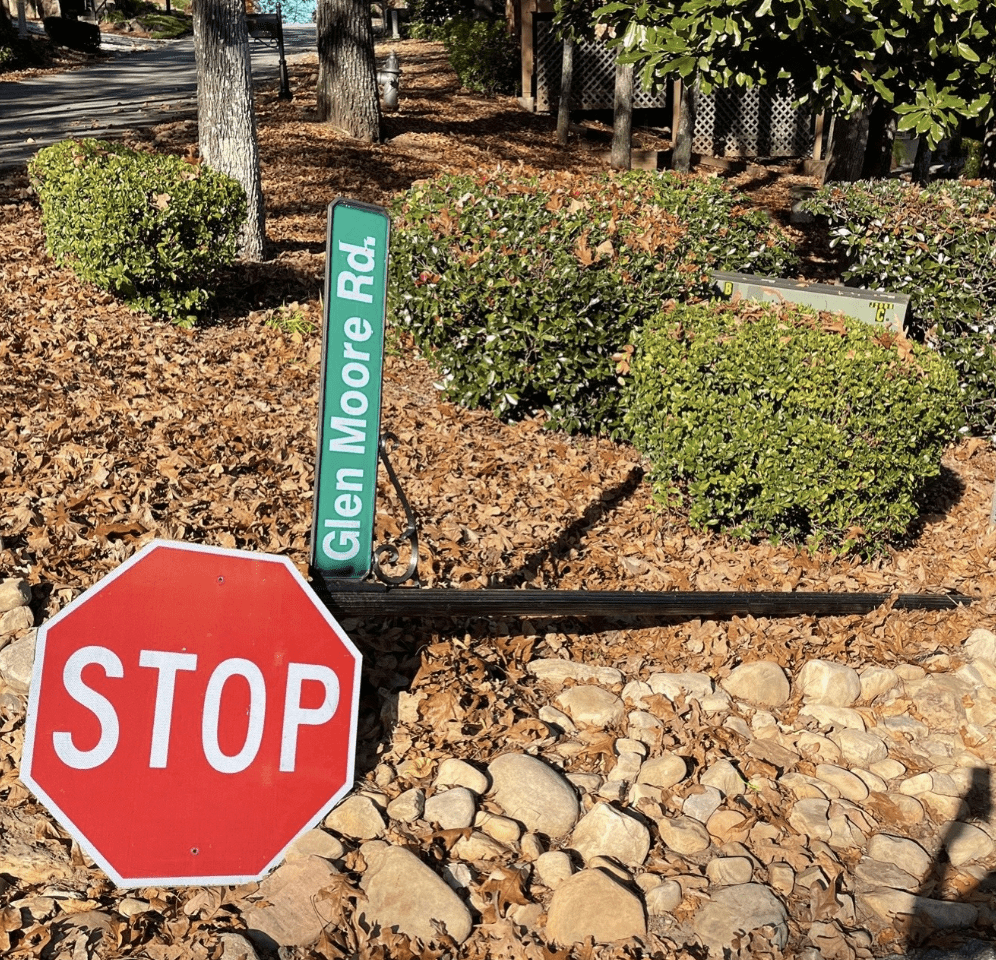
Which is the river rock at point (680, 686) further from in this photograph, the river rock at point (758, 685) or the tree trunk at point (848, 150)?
the tree trunk at point (848, 150)

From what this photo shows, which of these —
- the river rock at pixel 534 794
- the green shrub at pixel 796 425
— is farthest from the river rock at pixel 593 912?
the green shrub at pixel 796 425

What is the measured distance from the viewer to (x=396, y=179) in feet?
41.4

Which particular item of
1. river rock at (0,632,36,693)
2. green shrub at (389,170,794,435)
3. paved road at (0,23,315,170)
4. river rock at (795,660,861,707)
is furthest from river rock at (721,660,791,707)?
paved road at (0,23,315,170)

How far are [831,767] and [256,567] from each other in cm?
235

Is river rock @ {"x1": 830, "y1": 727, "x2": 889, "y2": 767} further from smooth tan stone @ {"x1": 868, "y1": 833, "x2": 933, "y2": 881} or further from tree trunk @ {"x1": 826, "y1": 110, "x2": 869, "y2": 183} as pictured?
tree trunk @ {"x1": 826, "y1": 110, "x2": 869, "y2": 183}

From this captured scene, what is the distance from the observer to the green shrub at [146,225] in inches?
287

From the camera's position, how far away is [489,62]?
1984 centimetres

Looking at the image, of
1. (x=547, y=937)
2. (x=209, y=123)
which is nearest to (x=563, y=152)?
(x=209, y=123)

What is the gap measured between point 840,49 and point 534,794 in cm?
576

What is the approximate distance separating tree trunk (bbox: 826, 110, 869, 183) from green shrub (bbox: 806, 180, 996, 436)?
8.95 ft

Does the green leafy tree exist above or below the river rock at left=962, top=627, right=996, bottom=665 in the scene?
above

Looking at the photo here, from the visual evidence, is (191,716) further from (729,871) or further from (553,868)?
(729,871)

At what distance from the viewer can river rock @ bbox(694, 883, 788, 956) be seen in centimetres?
304

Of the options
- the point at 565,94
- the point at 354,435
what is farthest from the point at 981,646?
the point at 565,94
